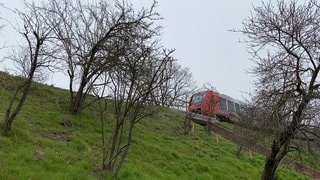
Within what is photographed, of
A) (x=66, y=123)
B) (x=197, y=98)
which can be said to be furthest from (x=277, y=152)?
(x=197, y=98)

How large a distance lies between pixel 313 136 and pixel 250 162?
11.0 meters

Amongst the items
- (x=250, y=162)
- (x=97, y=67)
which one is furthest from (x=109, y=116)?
(x=250, y=162)

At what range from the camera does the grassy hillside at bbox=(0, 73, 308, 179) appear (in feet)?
33.6

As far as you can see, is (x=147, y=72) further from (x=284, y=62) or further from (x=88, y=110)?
(x=88, y=110)

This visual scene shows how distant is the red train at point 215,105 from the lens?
112 ft

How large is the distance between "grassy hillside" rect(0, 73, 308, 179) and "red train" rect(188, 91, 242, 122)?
8.84 meters

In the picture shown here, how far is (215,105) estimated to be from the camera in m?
35.2

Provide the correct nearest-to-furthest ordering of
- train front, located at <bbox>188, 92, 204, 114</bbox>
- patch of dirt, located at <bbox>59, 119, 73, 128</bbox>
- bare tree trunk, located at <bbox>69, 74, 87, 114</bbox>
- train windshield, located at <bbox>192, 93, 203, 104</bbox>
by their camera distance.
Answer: patch of dirt, located at <bbox>59, 119, 73, 128</bbox>, bare tree trunk, located at <bbox>69, 74, 87, 114</bbox>, train front, located at <bbox>188, 92, 204, 114</bbox>, train windshield, located at <bbox>192, 93, 203, 104</bbox>

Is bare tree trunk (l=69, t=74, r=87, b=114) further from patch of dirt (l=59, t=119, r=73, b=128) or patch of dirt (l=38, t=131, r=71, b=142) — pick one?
patch of dirt (l=38, t=131, r=71, b=142)

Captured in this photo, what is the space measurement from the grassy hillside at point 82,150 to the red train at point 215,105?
8.84 metres

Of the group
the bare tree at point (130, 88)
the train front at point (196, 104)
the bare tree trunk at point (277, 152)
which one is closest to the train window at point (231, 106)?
the train front at point (196, 104)

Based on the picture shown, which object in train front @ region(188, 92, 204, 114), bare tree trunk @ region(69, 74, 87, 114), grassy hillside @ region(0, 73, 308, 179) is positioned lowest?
grassy hillside @ region(0, 73, 308, 179)

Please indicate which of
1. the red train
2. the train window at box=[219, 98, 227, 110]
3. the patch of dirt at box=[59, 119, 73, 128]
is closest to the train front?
the red train

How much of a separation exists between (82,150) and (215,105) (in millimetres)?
23346
